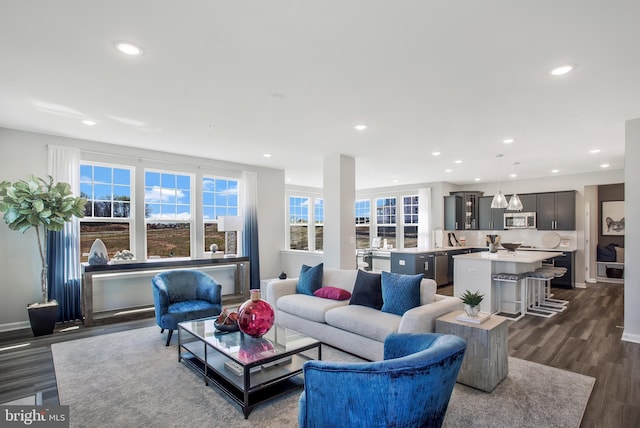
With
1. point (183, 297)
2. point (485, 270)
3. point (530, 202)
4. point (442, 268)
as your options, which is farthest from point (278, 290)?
point (530, 202)

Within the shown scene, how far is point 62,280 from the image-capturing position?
476 centimetres

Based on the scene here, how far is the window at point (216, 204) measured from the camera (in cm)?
650

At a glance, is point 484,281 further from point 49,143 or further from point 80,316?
point 49,143

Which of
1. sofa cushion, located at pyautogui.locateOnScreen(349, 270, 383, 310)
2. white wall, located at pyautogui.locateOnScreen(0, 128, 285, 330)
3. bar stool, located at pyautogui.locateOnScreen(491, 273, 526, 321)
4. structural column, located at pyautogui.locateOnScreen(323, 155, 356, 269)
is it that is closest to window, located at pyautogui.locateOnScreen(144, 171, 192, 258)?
white wall, located at pyautogui.locateOnScreen(0, 128, 285, 330)

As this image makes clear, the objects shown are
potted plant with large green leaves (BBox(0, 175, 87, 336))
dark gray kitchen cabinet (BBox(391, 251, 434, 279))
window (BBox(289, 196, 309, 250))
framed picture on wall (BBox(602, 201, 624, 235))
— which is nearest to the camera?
potted plant with large green leaves (BBox(0, 175, 87, 336))

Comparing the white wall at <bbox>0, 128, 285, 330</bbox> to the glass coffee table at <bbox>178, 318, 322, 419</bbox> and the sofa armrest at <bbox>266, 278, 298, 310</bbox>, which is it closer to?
the glass coffee table at <bbox>178, 318, 322, 419</bbox>

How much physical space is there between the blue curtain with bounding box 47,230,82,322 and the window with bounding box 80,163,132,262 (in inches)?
15.0

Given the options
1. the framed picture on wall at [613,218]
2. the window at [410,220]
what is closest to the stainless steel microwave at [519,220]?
the framed picture on wall at [613,218]

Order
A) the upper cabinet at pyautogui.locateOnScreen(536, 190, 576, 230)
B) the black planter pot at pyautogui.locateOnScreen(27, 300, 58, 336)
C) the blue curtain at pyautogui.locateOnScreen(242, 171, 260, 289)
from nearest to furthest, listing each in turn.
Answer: the black planter pot at pyautogui.locateOnScreen(27, 300, 58, 336)
the blue curtain at pyautogui.locateOnScreen(242, 171, 260, 289)
the upper cabinet at pyautogui.locateOnScreen(536, 190, 576, 230)

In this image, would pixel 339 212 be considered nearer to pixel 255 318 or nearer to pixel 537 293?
pixel 255 318

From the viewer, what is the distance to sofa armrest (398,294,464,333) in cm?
295

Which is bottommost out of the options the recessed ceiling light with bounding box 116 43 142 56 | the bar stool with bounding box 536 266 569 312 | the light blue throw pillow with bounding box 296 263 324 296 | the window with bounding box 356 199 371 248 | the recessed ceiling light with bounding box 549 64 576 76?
the bar stool with bounding box 536 266 569 312

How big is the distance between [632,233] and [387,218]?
6.81 metres

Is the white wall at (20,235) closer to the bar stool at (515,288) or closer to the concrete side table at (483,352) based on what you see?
the concrete side table at (483,352)
